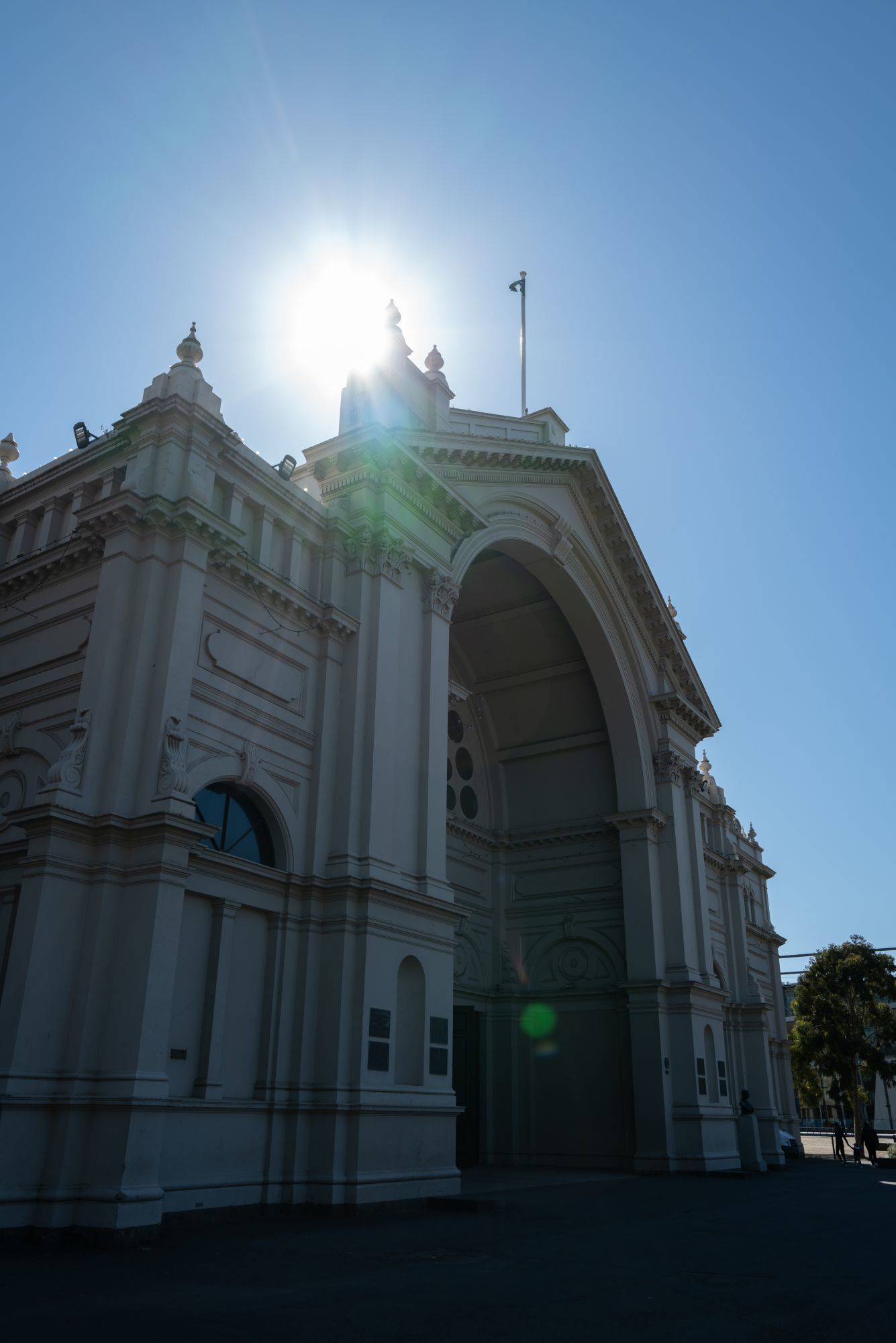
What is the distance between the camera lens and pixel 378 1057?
15711 millimetres

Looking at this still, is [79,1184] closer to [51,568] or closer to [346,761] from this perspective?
[346,761]

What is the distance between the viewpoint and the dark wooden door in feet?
84.0

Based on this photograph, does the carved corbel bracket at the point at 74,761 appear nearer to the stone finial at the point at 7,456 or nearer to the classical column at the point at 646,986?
the stone finial at the point at 7,456

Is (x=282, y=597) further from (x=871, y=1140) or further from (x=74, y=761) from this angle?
(x=871, y=1140)

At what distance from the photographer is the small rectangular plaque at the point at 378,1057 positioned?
612 inches

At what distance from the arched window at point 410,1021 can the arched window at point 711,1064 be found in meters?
12.3

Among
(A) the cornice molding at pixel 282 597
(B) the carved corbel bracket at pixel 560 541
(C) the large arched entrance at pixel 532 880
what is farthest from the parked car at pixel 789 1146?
(A) the cornice molding at pixel 282 597

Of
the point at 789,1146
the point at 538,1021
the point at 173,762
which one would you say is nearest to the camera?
the point at 173,762

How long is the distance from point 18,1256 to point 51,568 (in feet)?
31.4

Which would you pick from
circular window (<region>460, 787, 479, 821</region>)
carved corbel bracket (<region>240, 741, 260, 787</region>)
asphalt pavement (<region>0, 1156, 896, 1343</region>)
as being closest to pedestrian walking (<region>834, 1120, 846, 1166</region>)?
circular window (<region>460, 787, 479, 821</region>)

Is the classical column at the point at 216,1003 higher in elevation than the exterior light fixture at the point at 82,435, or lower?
lower

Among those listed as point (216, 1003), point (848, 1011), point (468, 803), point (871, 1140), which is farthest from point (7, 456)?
point (848, 1011)

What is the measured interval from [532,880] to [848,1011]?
79.4 ft

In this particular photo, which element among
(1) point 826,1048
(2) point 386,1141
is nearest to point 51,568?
(2) point 386,1141
